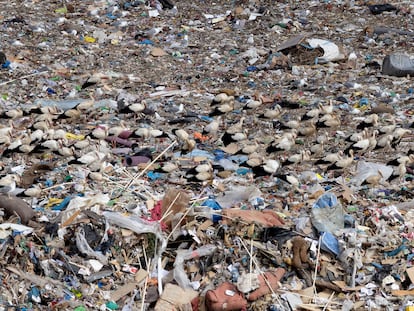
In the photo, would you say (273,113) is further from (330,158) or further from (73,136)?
(73,136)

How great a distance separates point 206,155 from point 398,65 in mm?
4031

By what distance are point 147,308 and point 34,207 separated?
175 cm

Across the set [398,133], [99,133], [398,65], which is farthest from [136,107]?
[398,65]

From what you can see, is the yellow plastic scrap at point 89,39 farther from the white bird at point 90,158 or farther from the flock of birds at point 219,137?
the white bird at point 90,158

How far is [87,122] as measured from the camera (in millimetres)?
9023

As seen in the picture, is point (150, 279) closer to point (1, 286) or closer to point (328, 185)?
point (1, 286)

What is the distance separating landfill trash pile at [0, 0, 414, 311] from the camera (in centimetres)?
577

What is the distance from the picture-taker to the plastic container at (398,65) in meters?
10.5

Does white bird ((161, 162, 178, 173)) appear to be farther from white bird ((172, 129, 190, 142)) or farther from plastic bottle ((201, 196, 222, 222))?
plastic bottle ((201, 196, 222, 222))

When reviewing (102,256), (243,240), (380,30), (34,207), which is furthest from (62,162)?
(380,30)

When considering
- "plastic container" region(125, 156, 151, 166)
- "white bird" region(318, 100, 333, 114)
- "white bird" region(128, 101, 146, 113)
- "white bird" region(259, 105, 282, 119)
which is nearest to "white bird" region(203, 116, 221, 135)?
"white bird" region(259, 105, 282, 119)

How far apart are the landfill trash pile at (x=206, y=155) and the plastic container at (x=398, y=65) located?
0.02 metres

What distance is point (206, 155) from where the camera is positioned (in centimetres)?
816

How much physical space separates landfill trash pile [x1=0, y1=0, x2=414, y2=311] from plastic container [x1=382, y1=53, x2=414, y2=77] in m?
A: 0.02
